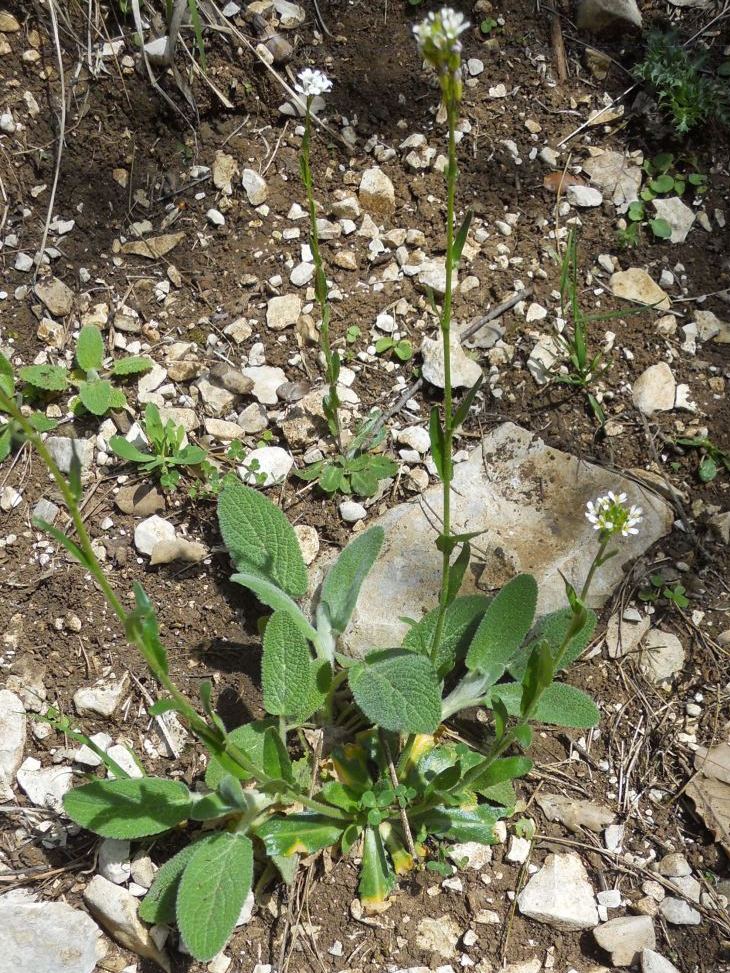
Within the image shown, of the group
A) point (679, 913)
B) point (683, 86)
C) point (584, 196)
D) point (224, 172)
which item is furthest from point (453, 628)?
point (683, 86)

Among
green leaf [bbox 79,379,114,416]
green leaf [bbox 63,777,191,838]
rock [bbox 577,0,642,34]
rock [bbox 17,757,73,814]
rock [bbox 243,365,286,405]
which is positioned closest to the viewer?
green leaf [bbox 63,777,191,838]

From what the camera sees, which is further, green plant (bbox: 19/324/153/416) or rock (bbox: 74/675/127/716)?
green plant (bbox: 19/324/153/416)

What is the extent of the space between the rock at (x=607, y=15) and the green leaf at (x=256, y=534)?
2.05m

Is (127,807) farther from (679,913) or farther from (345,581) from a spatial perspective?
(679,913)

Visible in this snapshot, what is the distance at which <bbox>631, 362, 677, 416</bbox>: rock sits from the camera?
2.56 m

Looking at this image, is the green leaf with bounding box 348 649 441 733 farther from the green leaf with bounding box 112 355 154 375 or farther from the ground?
the green leaf with bounding box 112 355 154 375

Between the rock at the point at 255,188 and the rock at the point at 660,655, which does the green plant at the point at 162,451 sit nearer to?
the rock at the point at 255,188

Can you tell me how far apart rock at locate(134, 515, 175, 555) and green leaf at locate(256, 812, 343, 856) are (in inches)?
31.4

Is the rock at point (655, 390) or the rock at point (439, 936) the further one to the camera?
the rock at point (655, 390)

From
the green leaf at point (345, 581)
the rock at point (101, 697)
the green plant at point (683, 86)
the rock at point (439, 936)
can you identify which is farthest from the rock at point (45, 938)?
the green plant at point (683, 86)

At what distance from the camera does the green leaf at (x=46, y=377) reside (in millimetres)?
2570

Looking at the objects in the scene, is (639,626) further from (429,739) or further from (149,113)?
(149,113)

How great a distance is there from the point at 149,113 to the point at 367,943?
254cm

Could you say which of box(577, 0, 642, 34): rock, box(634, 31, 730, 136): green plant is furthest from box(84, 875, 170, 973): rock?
box(577, 0, 642, 34): rock
